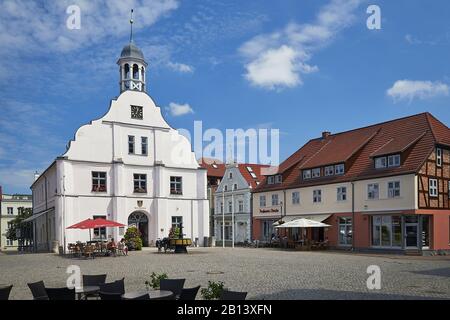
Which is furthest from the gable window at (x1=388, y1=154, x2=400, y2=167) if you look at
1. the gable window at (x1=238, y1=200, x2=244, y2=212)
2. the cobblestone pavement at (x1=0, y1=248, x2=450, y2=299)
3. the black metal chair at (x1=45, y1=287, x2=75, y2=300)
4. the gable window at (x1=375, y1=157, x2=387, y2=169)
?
the black metal chair at (x1=45, y1=287, x2=75, y2=300)

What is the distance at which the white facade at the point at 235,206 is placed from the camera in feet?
166

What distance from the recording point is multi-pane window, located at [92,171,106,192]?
37.4 metres

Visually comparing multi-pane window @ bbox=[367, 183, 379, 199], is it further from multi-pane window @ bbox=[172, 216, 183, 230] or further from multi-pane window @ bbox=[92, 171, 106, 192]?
multi-pane window @ bbox=[92, 171, 106, 192]

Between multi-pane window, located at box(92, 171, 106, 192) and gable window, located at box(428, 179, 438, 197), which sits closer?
gable window, located at box(428, 179, 438, 197)

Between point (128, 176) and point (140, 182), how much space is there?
3.93 feet

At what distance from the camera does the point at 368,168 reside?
35.1 metres

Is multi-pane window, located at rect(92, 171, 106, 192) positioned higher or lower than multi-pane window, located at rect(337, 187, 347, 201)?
higher

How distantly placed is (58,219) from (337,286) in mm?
26868

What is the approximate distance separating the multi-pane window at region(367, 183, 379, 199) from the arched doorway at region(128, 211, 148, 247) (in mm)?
18316

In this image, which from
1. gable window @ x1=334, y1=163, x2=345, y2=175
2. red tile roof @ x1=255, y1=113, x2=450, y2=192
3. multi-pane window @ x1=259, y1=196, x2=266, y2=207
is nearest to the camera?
red tile roof @ x1=255, y1=113, x2=450, y2=192

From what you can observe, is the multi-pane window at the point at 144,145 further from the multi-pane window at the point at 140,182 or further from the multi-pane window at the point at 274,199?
the multi-pane window at the point at 274,199

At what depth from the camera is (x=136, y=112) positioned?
40.1m

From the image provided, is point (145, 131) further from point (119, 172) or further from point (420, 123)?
point (420, 123)
